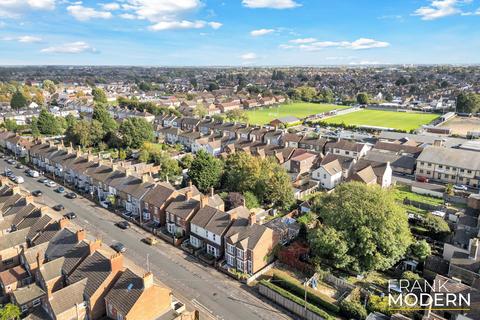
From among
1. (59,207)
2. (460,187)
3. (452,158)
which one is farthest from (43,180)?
(452,158)

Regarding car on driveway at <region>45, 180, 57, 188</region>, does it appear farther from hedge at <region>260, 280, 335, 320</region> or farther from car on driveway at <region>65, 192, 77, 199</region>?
hedge at <region>260, 280, 335, 320</region>

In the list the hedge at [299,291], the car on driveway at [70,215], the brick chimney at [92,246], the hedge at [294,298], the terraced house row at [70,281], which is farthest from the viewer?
the car on driveway at [70,215]

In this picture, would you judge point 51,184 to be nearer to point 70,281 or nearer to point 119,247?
point 119,247

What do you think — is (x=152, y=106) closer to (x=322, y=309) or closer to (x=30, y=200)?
(x=30, y=200)

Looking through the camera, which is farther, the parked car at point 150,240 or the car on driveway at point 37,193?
the car on driveway at point 37,193

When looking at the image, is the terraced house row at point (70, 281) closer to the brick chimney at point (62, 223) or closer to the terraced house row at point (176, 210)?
the brick chimney at point (62, 223)

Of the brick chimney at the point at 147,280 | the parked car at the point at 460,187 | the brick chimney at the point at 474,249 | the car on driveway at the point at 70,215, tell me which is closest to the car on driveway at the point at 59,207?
the car on driveway at the point at 70,215

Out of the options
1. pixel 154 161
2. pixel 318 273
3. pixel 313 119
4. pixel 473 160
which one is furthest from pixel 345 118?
pixel 318 273

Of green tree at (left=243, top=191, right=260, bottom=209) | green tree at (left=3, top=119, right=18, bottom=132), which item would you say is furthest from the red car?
green tree at (left=3, top=119, right=18, bottom=132)
